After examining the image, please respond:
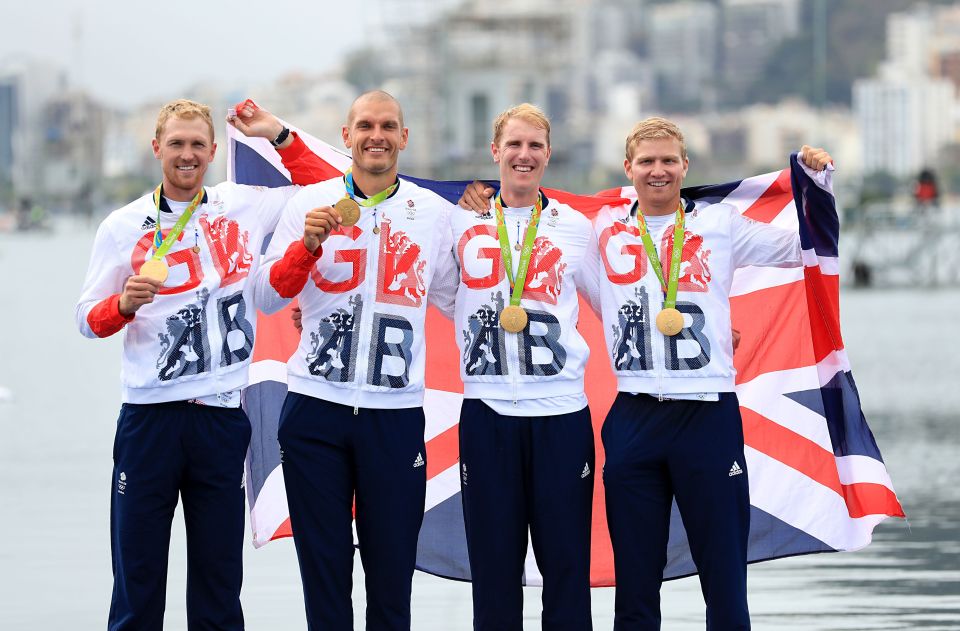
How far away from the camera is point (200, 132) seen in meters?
5.92

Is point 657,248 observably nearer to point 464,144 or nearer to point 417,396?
point 417,396

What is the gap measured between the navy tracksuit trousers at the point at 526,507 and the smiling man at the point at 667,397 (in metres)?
0.15

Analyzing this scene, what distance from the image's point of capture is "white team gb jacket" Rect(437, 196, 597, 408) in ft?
19.4

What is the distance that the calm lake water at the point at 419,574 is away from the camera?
7.61 metres

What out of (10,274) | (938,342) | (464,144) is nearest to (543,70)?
(464,144)

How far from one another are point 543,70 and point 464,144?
23.7 feet

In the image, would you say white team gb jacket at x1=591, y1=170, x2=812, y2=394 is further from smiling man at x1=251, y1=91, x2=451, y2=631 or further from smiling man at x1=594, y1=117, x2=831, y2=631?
smiling man at x1=251, y1=91, x2=451, y2=631

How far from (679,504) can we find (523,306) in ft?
2.99

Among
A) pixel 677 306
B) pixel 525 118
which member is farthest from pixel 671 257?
pixel 525 118

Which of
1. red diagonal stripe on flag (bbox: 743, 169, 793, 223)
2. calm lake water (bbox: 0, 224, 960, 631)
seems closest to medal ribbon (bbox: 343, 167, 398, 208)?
red diagonal stripe on flag (bbox: 743, 169, 793, 223)

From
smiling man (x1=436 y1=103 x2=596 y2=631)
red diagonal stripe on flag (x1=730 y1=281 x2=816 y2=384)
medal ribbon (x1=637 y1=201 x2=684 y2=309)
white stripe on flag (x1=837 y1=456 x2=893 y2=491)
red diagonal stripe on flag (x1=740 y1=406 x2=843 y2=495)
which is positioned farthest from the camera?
red diagonal stripe on flag (x1=730 y1=281 x2=816 y2=384)

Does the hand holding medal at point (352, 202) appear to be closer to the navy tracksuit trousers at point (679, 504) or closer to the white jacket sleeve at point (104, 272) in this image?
the white jacket sleeve at point (104, 272)

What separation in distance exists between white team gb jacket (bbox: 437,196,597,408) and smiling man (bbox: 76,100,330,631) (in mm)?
804

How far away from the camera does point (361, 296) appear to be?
19.4 ft
